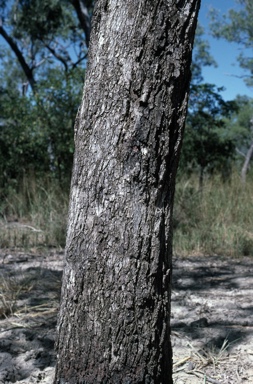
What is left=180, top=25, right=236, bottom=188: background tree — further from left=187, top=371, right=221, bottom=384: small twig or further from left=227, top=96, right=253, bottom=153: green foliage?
left=227, top=96, right=253, bottom=153: green foliage

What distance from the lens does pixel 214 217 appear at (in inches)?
312

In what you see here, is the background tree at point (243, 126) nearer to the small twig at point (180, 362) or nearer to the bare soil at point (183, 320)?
the bare soil at point (183, 320)

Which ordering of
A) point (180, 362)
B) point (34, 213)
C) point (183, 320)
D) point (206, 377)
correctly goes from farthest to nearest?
point (34, 213) → point (183, 320) → point (180, 362) → point (206, 377)

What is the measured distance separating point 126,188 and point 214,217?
577 centimetres

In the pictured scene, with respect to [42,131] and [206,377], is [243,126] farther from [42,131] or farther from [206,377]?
[206,377]

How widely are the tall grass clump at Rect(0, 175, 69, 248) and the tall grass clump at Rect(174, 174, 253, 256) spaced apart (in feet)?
5.10

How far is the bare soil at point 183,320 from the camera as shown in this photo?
3273 mm

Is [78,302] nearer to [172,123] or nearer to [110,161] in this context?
[110,161]

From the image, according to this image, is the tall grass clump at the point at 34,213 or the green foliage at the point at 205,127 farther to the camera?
the green foliage at the point at 205,127

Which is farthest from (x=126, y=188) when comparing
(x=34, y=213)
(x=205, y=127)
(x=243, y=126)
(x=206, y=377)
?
(x=243, y=126)

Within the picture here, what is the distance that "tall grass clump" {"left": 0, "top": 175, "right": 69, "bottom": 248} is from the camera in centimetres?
694

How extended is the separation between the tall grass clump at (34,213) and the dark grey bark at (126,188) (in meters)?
4.44

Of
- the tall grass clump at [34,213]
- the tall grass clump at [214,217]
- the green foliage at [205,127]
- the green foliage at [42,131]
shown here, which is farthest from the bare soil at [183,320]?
the green foliage at [205,127]

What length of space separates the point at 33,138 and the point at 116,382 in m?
7.65
